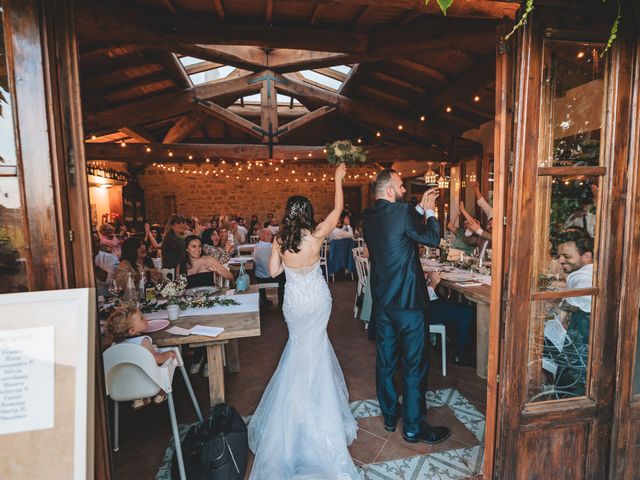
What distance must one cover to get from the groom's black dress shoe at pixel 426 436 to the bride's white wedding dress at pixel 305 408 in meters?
0.39

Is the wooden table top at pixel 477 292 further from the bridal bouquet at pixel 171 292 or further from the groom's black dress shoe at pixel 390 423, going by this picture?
the bridal bouquet at pixel 171 292

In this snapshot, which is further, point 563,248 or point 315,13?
point 315,13

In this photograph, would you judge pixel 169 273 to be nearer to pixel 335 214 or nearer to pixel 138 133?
pixel 335 214

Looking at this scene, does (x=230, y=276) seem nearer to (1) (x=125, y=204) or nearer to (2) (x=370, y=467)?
(2) (x=370, y=467)

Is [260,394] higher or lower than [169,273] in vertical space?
lower

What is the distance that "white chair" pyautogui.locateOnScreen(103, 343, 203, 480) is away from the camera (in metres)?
1.93

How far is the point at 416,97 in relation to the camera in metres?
7.09

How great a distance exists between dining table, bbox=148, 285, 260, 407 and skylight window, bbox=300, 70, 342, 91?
6.65 metres

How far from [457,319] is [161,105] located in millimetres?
6735

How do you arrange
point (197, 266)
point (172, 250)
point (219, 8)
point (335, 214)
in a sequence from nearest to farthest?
1. point (335, 214)
2. point (197, 266)
3. point (219, 8)
4. point (172, 250)

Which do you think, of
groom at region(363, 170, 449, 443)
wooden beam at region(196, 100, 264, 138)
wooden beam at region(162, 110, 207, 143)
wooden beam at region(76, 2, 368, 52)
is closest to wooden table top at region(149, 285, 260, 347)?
groom at region(363, 170, 449, 443)

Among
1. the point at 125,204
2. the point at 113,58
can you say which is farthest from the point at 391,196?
the point at 125,204

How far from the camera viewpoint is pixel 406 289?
2.40 m

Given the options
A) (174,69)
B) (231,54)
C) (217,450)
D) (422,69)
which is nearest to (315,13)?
(231,54)
